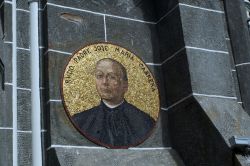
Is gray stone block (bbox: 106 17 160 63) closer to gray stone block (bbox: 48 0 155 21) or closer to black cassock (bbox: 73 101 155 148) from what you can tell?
gray stone block (bbox: 48 0 155 21)

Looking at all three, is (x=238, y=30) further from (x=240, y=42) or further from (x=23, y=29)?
(x=23, y=29)

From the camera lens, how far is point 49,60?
288 inches

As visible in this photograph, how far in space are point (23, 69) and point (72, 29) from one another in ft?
3.19

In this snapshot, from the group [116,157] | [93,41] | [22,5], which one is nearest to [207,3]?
[93,41]

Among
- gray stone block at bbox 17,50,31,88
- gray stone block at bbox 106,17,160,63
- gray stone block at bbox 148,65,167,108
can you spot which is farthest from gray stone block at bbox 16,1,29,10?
gray stone block at bbox 148,65,167,108

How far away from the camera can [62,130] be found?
23.0ft

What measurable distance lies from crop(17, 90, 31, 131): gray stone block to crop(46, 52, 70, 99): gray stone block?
0.32 meters

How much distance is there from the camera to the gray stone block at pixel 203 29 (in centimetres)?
803

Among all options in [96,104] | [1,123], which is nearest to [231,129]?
[96,104]

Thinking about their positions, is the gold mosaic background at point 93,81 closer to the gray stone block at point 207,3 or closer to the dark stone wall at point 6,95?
the dark stone wall at point 6,95

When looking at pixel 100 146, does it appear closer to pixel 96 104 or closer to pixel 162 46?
pixel 96 104

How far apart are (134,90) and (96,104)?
0.72 m

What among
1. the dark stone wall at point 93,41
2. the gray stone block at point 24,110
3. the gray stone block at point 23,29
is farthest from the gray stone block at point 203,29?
the gray stone block at point 24,110

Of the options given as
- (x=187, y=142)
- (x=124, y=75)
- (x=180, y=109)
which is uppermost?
(x=124, y=75)
